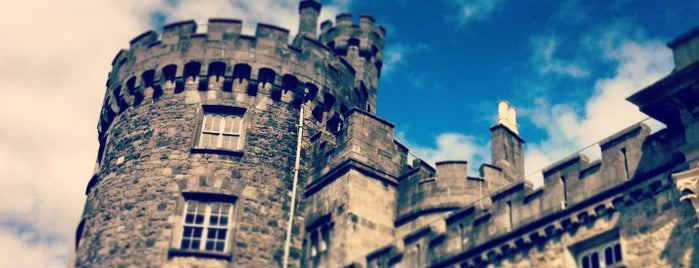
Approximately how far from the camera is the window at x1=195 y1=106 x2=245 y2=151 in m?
19.9

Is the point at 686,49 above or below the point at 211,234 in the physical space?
above

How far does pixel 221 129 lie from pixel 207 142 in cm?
47

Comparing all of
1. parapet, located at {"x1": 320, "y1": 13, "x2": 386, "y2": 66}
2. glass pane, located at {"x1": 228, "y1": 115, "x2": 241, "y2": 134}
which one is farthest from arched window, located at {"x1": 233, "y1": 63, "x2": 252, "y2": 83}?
parapet, located at {"x1": 320, "y1": 13, "x2": 386, "y2": 66}

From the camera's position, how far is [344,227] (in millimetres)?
17688

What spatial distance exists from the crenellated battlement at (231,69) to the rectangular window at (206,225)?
10.0 ft

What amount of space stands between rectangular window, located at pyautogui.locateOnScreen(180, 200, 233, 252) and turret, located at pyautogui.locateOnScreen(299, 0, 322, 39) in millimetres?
7604

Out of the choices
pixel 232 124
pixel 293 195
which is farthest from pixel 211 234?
pixel 232 124

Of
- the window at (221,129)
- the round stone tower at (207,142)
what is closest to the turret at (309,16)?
the round stone tower at (207,142)

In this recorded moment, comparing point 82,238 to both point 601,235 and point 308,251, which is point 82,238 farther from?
point 601,235

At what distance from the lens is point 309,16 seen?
25.0 m

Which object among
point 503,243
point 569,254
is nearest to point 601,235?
point 569,254

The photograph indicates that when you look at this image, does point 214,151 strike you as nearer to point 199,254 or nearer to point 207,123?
point 207,123

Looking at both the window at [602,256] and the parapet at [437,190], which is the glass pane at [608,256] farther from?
the parapet at [437,190]

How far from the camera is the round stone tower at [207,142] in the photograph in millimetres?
18297
